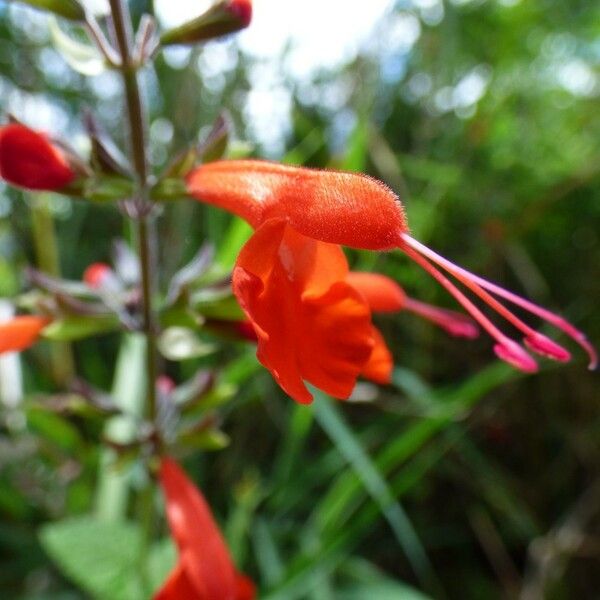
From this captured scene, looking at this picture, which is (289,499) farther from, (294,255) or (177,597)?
(294,255)

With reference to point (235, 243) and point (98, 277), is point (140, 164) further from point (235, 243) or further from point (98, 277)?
point (235, 243)

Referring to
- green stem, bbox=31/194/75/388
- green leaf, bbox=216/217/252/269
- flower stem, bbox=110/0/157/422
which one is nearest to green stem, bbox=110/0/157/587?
flower stem, bbox=110/0/157/422

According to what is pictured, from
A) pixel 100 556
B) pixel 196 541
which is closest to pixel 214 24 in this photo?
pixel 196 541

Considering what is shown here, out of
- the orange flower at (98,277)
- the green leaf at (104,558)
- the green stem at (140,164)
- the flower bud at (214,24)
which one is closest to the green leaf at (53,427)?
the green leaf at (104,558)

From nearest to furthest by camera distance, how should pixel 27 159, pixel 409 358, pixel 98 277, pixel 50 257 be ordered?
pixel 27 159, pixel 98 277, pixel 50 257, pixel 409 358

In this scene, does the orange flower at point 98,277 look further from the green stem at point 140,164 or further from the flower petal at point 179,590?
the flower petal at point 179,590

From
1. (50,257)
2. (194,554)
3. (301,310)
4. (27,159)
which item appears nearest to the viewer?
(301,310)

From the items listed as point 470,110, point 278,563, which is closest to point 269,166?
point 278,563
